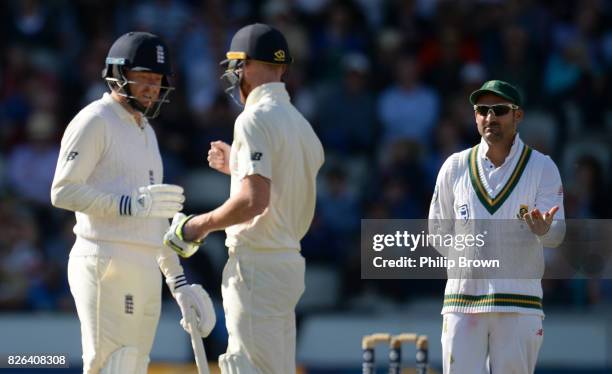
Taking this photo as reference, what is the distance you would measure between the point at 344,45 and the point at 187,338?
11.2ft

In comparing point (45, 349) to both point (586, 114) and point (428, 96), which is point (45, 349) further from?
point (586, 114)

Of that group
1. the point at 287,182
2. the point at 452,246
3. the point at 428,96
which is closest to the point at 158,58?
the point at 287,182

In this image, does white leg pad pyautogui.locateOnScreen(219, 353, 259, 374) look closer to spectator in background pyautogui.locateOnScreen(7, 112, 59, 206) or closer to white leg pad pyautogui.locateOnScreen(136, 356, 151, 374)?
white leg pad pyautogui.locateOnScreen(136, 356, 151, 374)

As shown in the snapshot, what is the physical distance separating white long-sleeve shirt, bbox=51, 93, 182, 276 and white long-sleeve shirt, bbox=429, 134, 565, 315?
131 centimetres

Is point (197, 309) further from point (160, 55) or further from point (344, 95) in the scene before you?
point (344, 95)

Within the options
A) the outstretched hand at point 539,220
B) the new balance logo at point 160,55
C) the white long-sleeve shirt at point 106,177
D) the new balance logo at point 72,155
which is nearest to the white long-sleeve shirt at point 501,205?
the outstretched hand at point 539,220

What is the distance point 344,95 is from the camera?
39.4 ft

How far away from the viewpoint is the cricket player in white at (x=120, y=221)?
21.0ft

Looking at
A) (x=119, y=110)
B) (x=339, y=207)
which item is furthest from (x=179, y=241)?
(x=339, y=207)

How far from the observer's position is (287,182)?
612cm

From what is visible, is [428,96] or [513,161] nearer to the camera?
[513,161]

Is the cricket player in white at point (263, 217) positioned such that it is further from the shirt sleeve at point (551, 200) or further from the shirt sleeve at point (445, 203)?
the shirt sleeve at point (551, 200)

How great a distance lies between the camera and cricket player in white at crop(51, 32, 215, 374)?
6410mm

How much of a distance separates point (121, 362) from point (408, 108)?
6023 mm
